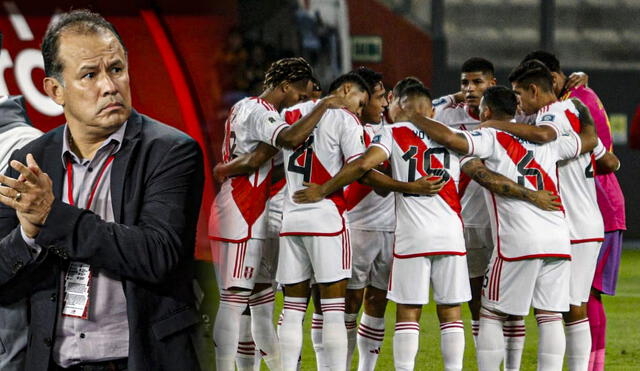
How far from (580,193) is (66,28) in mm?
3192

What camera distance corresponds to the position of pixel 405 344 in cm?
400

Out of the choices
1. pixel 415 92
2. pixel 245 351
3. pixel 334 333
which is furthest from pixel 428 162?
pixel 245 351

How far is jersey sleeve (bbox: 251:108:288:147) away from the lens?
13.7ft

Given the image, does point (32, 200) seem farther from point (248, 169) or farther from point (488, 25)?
point (488, 25)

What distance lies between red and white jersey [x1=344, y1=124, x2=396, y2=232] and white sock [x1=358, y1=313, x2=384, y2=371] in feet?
1.56

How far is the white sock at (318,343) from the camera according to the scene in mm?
4254

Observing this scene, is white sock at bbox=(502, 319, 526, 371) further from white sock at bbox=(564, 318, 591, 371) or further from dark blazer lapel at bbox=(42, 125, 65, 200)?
dark blazer lapel at bbox=(42, 125, 65, 200)

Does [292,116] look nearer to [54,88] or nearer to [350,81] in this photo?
[350,81]

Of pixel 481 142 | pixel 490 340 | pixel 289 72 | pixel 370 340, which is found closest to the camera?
pixel 481 142

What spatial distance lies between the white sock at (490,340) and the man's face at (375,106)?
48.5 inches

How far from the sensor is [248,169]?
4418mm

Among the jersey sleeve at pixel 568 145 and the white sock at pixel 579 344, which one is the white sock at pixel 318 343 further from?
the jersey sleeve at pixel 568 145

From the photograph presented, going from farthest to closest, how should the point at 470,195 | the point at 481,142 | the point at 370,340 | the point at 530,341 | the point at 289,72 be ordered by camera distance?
1. the point at 530,341
2. the point at 470,195
3. the point at 370,340
4. the point at 289,72
5. the point at 481,142

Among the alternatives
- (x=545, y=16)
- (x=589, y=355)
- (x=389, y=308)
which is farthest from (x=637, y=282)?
(x=545, y=16)
